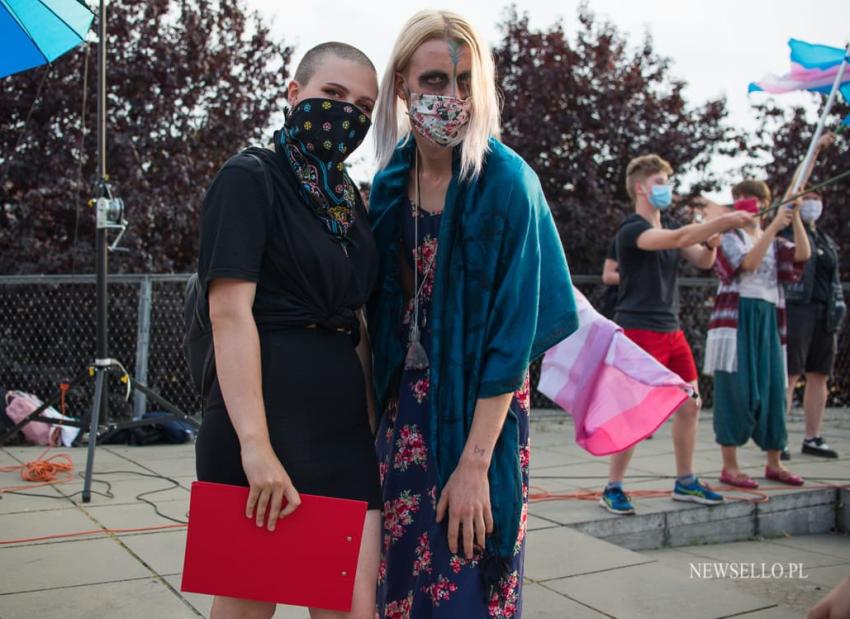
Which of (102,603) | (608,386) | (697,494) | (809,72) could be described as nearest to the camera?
(102,603)

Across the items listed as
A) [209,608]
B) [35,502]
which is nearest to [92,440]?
[35,502]

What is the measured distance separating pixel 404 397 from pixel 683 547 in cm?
327

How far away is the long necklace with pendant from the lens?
7.16ft

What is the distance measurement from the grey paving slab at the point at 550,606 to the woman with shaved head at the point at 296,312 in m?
1.48

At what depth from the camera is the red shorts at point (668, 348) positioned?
4.98 m

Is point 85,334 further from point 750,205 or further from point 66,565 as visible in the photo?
point 750,205

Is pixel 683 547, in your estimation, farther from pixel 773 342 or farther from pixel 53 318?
pixel 53 318

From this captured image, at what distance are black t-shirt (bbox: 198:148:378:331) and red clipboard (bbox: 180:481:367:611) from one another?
16.8 inches

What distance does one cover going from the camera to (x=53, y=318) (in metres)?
7.37

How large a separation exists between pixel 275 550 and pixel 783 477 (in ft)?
15.4

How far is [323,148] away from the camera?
2092mm

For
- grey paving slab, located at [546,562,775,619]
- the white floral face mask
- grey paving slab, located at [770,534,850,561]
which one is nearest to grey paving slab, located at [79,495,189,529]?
grey paving slab, located at [546,562,775,619]

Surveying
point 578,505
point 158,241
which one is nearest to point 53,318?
point 158,241

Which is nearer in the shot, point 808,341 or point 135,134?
point 808,341
